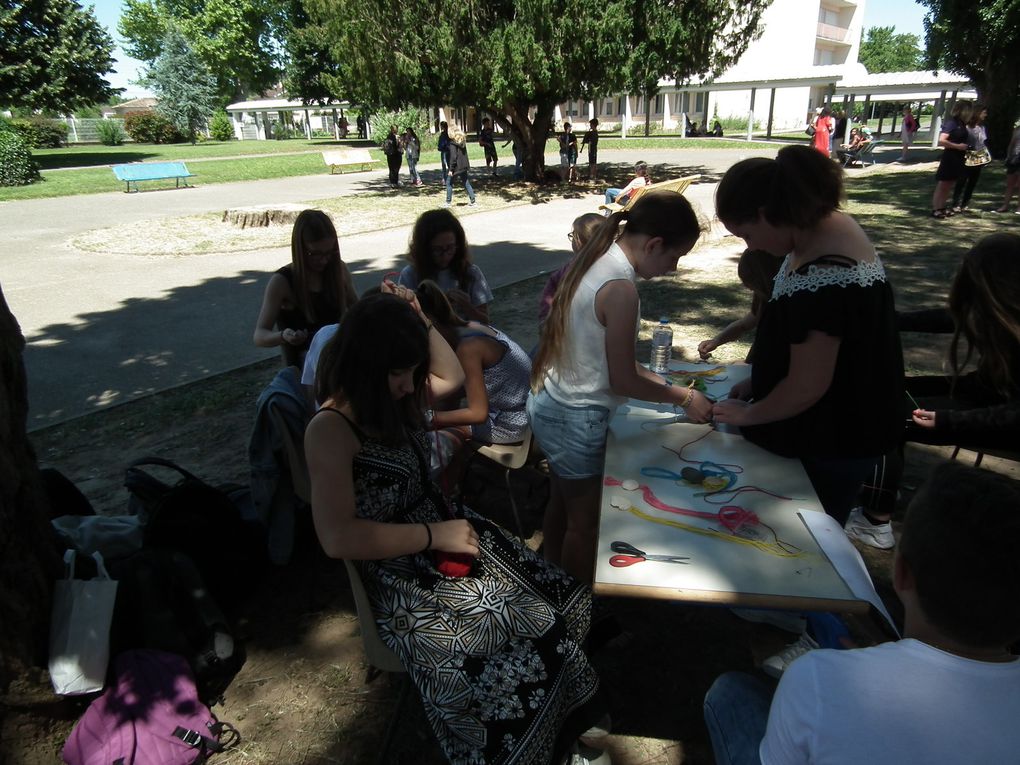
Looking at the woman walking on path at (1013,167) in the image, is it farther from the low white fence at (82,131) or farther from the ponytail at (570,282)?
the low white fence at (82,131)

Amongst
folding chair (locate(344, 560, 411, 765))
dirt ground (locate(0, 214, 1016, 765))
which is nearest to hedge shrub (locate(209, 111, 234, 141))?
dirt ground (locate(0, 214, 1016, 765))

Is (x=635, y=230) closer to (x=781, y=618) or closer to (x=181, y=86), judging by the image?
(x=781, y=618)

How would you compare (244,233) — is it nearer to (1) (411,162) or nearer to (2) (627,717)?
(1) (411,162)

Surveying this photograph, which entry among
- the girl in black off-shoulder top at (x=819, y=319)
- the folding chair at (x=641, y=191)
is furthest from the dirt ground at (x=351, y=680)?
the folding chair at (x=641, y=191)

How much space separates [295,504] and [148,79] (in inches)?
2314

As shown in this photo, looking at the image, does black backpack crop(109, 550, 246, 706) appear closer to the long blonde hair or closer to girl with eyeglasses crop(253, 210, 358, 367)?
girl with eyeglasses crop(253, 210, 358, 367)

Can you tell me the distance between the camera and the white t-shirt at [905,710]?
0.95 meters

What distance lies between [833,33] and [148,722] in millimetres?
64593

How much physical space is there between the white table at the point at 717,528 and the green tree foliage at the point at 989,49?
67.6 ft

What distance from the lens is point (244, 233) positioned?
1143cm

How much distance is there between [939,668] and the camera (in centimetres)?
100

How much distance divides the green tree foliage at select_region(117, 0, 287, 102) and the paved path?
149 ft

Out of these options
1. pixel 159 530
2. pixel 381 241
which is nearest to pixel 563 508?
pixel 159 530

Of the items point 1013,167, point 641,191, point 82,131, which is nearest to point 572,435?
point 641,191
